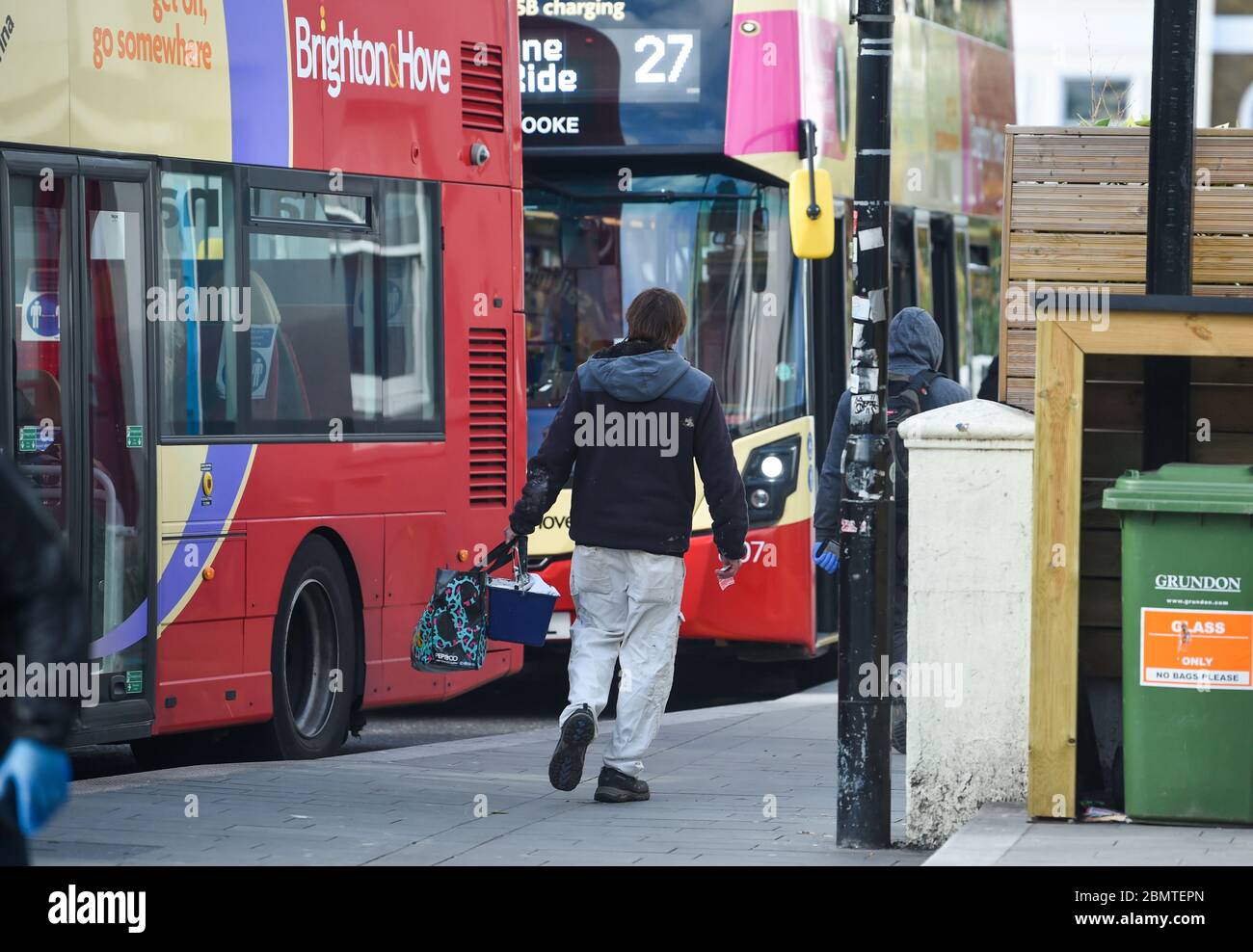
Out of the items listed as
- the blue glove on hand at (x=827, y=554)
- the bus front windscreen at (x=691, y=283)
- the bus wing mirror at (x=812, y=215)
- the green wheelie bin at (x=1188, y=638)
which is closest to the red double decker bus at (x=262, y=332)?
the bus front windscreen at (x=691, y=283)

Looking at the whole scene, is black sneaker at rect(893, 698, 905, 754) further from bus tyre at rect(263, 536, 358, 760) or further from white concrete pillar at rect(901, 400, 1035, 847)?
white concrete pillar at rect(901, 400, 1035, 847)

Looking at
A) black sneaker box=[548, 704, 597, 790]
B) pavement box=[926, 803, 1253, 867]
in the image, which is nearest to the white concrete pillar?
pavement box=[926, 803, 1253, 867]

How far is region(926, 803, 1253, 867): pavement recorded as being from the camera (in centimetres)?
654

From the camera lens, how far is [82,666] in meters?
4.10

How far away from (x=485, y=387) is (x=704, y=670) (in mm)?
3894

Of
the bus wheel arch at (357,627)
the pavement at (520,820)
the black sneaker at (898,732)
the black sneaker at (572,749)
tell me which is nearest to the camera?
the pavement at (520,820)

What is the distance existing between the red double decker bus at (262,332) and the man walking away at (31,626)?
183 inches

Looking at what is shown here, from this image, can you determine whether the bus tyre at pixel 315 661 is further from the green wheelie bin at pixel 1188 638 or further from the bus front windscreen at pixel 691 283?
the green wheelie bin at pixel 1188 638

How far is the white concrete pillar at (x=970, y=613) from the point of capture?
24.3ft

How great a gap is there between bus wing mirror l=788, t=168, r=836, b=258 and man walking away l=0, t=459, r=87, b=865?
459 cm

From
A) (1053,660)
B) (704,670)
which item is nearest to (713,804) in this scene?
(1053,660)

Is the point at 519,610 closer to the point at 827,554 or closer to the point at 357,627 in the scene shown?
the point at 827,554

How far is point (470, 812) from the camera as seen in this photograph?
330 inches

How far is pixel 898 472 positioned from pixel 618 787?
2.23 metres
